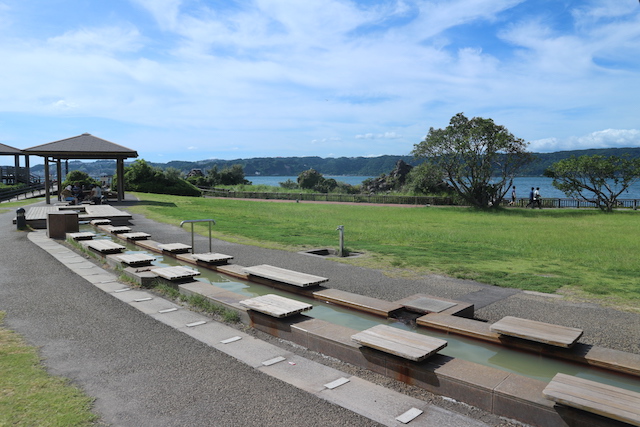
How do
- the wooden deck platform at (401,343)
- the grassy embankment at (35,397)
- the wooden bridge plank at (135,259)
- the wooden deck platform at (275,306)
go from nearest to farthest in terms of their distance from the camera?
the grassy embankment at (35,397) → the wooden deck platform at (401,343) → the wooden deck platform at (275,306) → the wooden bridge plank at (135,259)

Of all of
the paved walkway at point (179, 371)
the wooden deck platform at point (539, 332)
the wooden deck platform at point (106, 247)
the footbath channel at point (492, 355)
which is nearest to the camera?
the paved walkway at point (179, 371)

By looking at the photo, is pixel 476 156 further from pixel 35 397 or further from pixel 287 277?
pixel 35 397

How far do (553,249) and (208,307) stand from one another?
927cm

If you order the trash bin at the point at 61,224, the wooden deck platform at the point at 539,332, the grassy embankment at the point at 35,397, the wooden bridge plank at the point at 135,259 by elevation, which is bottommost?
the grassy embankment at the point at 35,397

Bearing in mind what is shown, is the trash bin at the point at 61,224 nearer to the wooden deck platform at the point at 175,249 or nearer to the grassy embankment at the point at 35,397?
the wooden deck platform at the point at 175,249

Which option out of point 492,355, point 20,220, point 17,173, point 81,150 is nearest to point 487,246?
point 492,355

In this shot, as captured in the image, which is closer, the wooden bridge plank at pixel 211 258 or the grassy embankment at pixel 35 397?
the grassy embankment at pixel 35 397

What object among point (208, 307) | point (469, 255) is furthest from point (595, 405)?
point (469, 255)

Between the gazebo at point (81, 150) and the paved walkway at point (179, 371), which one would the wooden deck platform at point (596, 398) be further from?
the gazebo at point (81, 150)

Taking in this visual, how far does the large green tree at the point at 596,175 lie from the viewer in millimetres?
25562

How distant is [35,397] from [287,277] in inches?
158

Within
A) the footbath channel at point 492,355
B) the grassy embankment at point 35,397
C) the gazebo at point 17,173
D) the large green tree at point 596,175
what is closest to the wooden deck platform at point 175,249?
the footbath channel at point 492,355

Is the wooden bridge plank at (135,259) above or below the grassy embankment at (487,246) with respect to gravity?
above

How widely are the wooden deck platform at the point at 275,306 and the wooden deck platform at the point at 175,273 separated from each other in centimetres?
204
